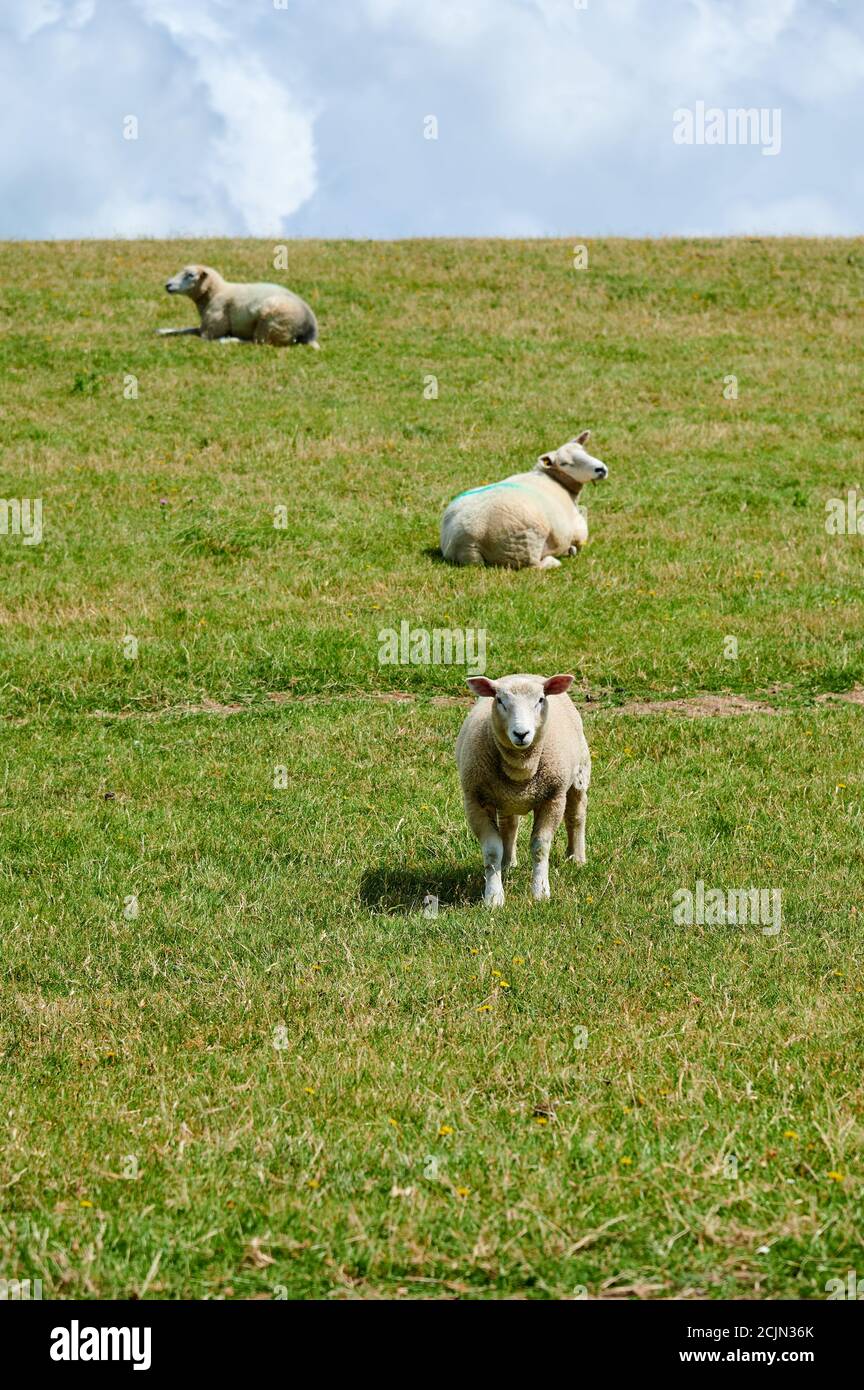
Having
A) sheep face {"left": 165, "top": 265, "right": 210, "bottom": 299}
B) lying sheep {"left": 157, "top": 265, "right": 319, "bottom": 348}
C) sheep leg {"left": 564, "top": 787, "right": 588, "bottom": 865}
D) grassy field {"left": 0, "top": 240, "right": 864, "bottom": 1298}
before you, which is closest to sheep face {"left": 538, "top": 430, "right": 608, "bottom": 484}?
grassy field {"left": 0, "top": 240, "right": 864, "bottom": 1298}

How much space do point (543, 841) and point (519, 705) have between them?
0.94 metres

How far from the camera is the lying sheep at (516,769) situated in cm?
855

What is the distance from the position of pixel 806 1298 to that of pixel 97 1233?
229 cm

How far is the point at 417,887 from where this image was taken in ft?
30.0

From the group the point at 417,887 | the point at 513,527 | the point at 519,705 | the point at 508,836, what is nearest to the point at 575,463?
the point at 513,527

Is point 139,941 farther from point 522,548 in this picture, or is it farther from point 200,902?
point 522,548

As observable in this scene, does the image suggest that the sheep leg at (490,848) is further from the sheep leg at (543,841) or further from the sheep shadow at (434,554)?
the sheep shadow at (434,554)

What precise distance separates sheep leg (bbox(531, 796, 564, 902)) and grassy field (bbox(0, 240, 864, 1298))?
0.41 feet

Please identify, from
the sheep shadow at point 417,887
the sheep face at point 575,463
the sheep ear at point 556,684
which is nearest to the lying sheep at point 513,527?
the sheep face at point 575,463

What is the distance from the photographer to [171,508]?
19.8 metres

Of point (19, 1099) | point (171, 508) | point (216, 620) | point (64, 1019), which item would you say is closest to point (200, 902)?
point (64, 1019)

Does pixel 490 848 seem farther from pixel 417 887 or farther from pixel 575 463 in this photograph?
pixel 575 463

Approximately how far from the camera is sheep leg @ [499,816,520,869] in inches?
364
